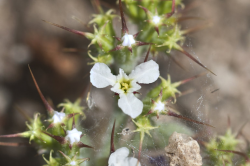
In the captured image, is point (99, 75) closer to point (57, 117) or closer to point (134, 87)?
point (134, 87)

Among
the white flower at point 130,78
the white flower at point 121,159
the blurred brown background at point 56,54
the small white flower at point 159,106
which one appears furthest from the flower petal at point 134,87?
the blurred brown background at point 56,54

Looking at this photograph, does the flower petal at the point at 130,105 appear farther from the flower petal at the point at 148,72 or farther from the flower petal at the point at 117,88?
the flower petal at the point at 148,72

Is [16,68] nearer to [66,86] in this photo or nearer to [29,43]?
[29,43]

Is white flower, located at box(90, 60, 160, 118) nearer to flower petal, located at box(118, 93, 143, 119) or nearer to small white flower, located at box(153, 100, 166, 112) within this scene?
flower petal, located at box(118, 93, 143, 119)

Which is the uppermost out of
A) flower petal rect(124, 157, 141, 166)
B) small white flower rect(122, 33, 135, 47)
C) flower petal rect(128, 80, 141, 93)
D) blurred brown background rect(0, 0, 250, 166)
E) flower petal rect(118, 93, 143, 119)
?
blurred brown background rect(0, 0, 250, 166)

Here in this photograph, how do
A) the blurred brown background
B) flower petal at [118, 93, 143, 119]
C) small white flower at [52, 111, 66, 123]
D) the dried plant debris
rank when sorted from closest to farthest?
1. flower petal at [118, 93, 143, 119]
2. the dried plant debris
3. small white flower at [52, 111, 66, 123]
4. the blurred brown background

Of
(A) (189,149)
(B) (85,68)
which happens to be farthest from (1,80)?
(A) (189,149)

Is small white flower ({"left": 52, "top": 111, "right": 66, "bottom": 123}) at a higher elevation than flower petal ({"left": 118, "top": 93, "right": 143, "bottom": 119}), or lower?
higher

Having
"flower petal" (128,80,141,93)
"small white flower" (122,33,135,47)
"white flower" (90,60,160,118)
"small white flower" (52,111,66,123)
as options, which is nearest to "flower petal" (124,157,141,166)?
"white flower" (90,60,160,118)
